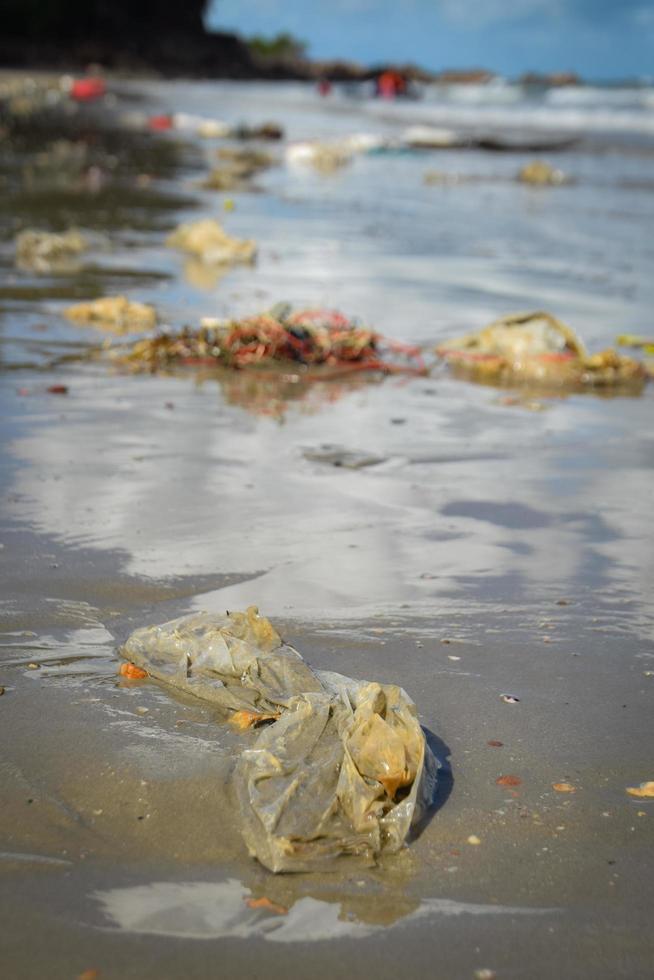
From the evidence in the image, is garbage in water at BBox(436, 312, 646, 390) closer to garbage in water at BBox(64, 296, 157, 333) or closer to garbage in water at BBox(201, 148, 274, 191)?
garbage in water at BBox(64, 296, 157, 333)

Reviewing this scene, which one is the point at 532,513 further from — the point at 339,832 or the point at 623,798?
the point at 339,832

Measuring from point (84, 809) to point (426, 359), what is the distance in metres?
5.00

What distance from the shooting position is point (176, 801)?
254 centimetres

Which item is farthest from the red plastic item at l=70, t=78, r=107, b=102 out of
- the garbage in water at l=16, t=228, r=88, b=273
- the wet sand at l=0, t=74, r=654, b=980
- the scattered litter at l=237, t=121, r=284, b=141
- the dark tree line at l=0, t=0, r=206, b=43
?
the wet sand at l=0, t=74, r=654, b=980

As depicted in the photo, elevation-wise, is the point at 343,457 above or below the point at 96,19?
below

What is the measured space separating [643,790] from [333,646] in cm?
95

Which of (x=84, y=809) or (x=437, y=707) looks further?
(x=437, y=707)

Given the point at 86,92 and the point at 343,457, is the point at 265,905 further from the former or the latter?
the point at 86,92

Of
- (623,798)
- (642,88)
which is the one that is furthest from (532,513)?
(642,88)

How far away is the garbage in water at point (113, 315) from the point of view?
748 centimetres

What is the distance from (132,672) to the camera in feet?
10.0

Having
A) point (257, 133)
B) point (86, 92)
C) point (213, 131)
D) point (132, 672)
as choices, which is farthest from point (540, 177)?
point (86, 92)

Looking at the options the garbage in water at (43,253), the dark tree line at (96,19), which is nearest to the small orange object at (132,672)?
the garbage in water at (43,253)

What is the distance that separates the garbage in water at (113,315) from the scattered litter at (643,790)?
5.34 metres
